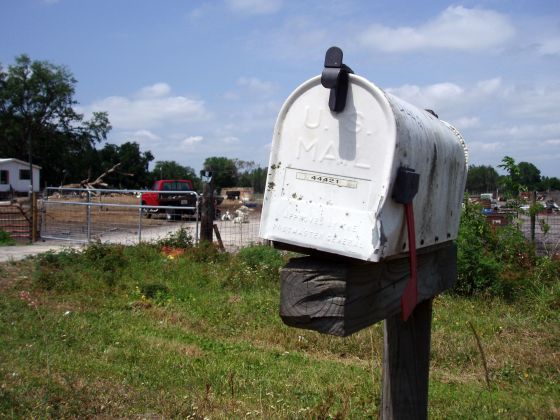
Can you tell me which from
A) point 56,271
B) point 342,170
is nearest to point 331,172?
point 342,170

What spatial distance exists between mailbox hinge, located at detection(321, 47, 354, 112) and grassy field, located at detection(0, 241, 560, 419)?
2.15 meters

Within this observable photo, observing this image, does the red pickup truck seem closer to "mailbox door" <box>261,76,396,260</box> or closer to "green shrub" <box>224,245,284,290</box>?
"green shrub" <box>224,245,284,290</box>

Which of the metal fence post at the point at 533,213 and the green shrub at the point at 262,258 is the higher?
the metal fence post at the point at 533,213

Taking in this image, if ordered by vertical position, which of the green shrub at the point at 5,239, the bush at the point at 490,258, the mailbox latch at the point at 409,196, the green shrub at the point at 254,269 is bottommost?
the green shrub at the point at 5,239

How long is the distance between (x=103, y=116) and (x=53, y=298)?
64.8 m

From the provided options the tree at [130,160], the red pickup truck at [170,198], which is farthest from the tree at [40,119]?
the red pickup truck at [170,198]

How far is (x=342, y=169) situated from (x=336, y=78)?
25 centimetres

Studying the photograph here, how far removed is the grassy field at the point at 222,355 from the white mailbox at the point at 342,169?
1.92 m

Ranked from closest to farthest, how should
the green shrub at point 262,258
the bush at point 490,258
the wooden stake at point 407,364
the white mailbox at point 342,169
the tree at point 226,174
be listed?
the white mailbox at point 342,169
the wooden stake at point 407,364
the bush at point 490,258
the green shrub at point 262,258
the tree at point 226,174

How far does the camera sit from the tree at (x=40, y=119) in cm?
6331

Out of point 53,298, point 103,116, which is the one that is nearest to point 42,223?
point 53,298

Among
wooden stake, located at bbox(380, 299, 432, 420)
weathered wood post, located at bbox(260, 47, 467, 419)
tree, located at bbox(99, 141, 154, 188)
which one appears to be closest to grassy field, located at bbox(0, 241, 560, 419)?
wooden stake, located at bbox(380, 299, 432, 420)

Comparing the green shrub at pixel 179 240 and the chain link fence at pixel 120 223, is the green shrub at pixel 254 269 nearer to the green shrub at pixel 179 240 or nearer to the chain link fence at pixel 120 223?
the green shrub at pixel 179 240

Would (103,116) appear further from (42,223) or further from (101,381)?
(101,381)
